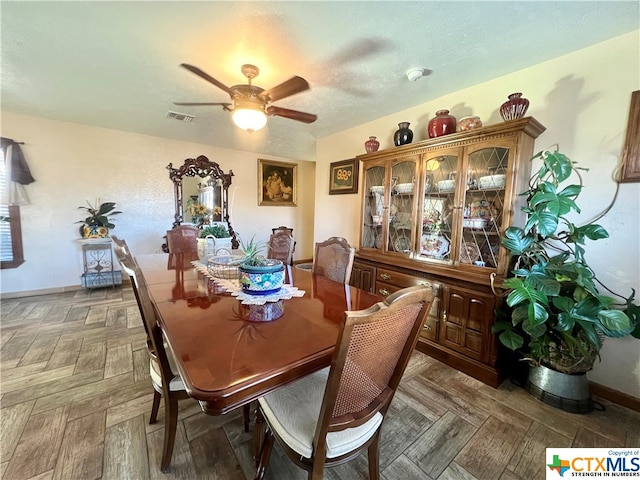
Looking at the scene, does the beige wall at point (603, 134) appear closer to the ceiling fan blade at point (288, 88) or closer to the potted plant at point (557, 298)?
the potted plant at point (557, 298)

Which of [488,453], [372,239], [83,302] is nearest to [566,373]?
[488,453]

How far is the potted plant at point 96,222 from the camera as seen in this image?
142 inches

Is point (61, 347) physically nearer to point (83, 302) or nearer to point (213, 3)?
point (83, 302)

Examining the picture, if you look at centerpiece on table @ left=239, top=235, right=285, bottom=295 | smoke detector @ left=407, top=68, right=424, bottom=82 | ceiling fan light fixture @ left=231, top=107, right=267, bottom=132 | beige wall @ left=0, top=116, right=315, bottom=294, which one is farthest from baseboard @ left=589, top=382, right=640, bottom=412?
beige wall @ left=0, top=116, right=315, bottom=294

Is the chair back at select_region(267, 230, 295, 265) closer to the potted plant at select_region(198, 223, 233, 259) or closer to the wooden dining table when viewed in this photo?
the potted plant at select_region(198, 223, 233, 259)

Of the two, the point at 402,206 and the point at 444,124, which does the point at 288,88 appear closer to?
the point at 444,124

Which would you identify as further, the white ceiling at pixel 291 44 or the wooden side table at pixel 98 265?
the wooden side table at pixel 98 265

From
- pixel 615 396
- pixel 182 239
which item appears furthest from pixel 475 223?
pixel 182 239

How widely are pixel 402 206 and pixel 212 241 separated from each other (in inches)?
72.1

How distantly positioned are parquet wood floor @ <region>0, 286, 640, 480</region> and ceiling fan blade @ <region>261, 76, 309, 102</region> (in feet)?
7.08

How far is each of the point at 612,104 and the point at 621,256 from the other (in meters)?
1.01

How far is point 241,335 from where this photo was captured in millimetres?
966

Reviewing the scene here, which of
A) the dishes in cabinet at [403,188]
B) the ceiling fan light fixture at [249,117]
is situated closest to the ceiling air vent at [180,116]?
the ceiling fan light fixture at [249,117]

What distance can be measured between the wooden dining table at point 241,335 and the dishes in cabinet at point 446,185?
1.33m
